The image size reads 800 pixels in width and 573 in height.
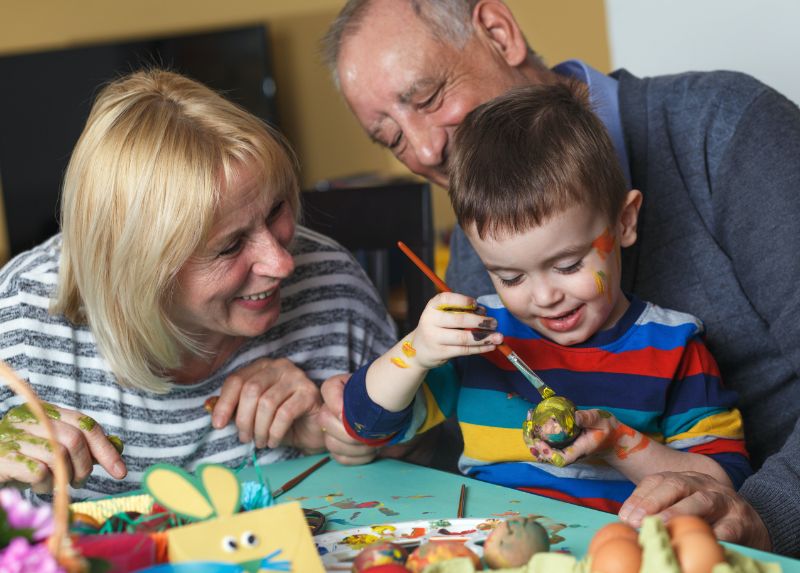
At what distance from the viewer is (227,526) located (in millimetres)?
783

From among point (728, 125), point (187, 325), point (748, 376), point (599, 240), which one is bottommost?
point (748, 376)

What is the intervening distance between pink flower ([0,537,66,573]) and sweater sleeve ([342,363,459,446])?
0.63 metres

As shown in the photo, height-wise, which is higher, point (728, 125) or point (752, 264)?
point (728, 125)

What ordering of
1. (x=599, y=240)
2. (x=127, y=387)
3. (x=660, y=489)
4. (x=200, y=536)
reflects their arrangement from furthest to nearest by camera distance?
(x=127, y=387) < (x=599, y=240) < (x=660, y=489) < (x=200, y=536)

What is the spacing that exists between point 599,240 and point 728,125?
0.39 meters

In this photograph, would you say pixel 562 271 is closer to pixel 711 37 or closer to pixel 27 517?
pixel 27 517

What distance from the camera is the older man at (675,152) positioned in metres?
1.39

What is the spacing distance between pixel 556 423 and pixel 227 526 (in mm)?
405

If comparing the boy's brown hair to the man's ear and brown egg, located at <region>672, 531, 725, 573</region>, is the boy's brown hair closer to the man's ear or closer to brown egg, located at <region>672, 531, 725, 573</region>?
the man's ear

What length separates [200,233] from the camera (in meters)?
1.25

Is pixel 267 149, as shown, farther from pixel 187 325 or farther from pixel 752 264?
pixel 752 264

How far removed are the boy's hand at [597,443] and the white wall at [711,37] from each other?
3.82ft

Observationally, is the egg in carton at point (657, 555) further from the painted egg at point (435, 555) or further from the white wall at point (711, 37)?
the white wall at point (711, 37)

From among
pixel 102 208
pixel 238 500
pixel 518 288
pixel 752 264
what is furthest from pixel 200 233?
pixel 752 264
